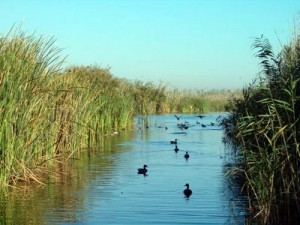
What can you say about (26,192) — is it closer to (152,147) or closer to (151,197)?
(151,197)

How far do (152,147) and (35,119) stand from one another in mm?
10851

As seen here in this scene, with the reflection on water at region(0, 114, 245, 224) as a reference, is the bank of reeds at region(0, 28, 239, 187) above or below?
above

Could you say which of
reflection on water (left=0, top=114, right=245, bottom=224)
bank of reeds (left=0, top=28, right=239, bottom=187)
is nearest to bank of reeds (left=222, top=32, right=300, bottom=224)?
reflection on water (left=0, top=114, right=245, bottom=224)

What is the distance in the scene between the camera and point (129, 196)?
36.7 ft

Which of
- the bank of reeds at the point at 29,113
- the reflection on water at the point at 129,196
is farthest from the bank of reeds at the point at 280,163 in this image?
the bank of reeds at the point at 29,113

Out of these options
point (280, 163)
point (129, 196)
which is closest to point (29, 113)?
point (129, 196)

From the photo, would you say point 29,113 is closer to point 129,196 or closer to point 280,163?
point 129,196

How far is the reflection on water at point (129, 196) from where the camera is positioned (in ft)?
30.1

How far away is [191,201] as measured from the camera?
10.7m

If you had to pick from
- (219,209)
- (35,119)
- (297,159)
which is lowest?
(219,209)

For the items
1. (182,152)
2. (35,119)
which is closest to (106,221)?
(35,119)

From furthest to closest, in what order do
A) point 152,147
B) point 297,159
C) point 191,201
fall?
point 152,147 → point 191,201 → point 297,159

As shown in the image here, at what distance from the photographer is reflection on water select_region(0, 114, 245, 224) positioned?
9.19 meters

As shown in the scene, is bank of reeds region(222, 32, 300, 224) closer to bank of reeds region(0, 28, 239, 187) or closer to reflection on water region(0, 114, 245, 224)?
reflection on water region(0, 114, 245, 224)
